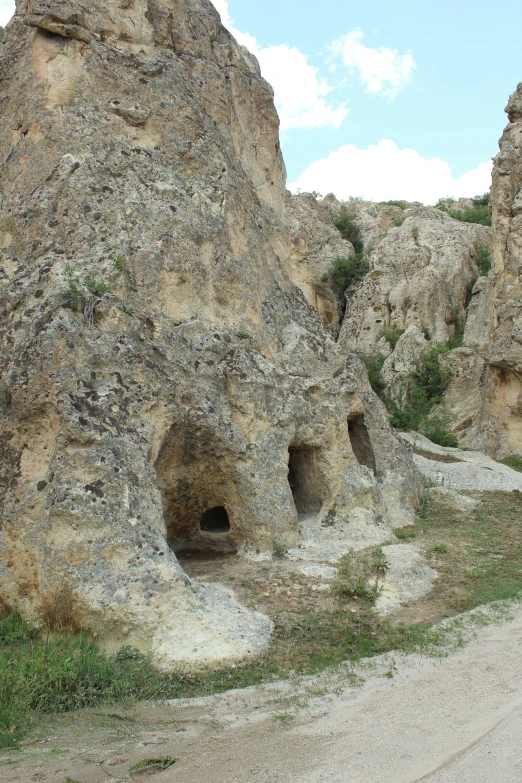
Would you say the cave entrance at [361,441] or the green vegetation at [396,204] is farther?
the green vegetation at [396,204]

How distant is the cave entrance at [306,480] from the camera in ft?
31.7

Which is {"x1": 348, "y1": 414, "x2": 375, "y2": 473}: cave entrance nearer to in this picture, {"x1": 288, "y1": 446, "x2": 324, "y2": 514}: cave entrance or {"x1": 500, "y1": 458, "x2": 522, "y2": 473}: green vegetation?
{"x1": 288, "y1": 446, "x2": 324, "y2": 514}: cave entrance

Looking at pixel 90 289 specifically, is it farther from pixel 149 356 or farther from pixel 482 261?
pixel 482 261

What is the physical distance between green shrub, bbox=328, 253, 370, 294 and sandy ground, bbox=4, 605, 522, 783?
20.2 metres

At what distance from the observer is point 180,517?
28.8 feet

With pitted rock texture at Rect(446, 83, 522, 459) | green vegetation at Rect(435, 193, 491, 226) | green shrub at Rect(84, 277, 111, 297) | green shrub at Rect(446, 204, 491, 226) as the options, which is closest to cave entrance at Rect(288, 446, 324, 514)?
green shrub at Rect(84, 277, 111, 297)

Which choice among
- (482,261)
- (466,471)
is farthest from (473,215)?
(466,471)

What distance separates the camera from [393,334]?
22.5 metres

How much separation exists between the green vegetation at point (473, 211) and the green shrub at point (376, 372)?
932cm

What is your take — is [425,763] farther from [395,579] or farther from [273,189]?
[273,189]

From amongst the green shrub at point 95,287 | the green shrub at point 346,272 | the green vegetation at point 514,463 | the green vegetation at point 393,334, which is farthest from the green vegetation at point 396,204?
the green shrub at point 95,287

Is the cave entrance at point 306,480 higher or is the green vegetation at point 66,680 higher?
the cave entrance at point 306,480

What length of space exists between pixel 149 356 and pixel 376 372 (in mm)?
14686

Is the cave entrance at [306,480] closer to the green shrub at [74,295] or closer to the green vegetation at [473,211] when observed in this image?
the green shrub at [74,295]
